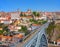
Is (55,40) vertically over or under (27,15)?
under

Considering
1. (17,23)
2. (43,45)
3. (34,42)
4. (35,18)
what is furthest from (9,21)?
(34,42)

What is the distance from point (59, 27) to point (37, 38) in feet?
48.7

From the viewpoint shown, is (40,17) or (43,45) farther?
(40,17)

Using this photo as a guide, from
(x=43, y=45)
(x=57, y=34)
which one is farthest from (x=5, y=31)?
(x=43, y=45)

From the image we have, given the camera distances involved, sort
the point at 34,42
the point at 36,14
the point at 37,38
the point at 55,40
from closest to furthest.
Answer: the point at 34,42 → the point at 37,38 → the point at 55,40 → the point at 36,14

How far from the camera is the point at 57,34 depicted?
1953cm

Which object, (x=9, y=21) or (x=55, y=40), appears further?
(x=9, y=21)

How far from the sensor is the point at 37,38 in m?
7.36

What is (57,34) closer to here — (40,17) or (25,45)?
(40,17)

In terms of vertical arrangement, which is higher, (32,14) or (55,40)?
(32,14)

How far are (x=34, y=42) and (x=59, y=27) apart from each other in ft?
50.3

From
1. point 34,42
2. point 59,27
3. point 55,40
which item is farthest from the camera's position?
point 59,27

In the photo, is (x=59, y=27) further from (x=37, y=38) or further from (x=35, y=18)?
(x=37, y=38)

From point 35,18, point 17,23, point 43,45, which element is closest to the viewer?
point 43,45
